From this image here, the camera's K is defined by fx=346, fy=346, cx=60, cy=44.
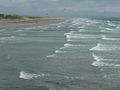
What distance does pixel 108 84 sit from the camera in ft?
64.3

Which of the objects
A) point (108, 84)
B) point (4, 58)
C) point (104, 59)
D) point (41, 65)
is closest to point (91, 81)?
point (108, 84)

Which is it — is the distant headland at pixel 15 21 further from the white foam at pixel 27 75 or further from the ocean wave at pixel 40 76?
the ocean wave at pixel 40 76

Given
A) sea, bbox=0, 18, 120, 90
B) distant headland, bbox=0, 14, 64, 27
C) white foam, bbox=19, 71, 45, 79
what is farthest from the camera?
distant headland, bbox=0, 14, 64, 27

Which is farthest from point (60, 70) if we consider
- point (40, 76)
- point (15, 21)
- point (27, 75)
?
point (15, 21)

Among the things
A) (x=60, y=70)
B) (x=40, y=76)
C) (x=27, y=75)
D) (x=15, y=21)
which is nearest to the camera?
(x=40, y=76)

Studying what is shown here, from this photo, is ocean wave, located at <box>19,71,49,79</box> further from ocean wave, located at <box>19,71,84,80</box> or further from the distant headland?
the distant headland

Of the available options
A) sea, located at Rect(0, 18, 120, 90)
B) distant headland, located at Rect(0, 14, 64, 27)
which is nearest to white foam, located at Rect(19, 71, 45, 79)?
sea, located at Rect(0, 18, 120, 90)

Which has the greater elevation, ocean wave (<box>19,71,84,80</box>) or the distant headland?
ocean wave (<box>19,71,84,80</box>)

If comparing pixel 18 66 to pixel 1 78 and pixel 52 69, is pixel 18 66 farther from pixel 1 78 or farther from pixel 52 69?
pixel 1 78

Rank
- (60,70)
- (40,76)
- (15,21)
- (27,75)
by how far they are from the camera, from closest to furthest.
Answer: (40,76) < (27,75) < (60,70) < (15,21)

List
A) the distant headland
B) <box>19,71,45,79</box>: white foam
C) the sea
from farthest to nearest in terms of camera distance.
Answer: the distant headland, <box>19,71,45,79</box>: white foam, the sea

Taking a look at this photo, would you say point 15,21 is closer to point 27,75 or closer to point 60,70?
point 60,70

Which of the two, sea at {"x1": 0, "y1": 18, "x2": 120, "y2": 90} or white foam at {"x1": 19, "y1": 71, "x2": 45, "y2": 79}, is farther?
white foam at {"x1": 19, "y1": 71, "x2": 45, "y2": 79}

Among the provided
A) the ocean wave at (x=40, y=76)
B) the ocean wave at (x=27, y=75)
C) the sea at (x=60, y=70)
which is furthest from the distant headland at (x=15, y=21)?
the ocean wave at (x=40, y=76)
